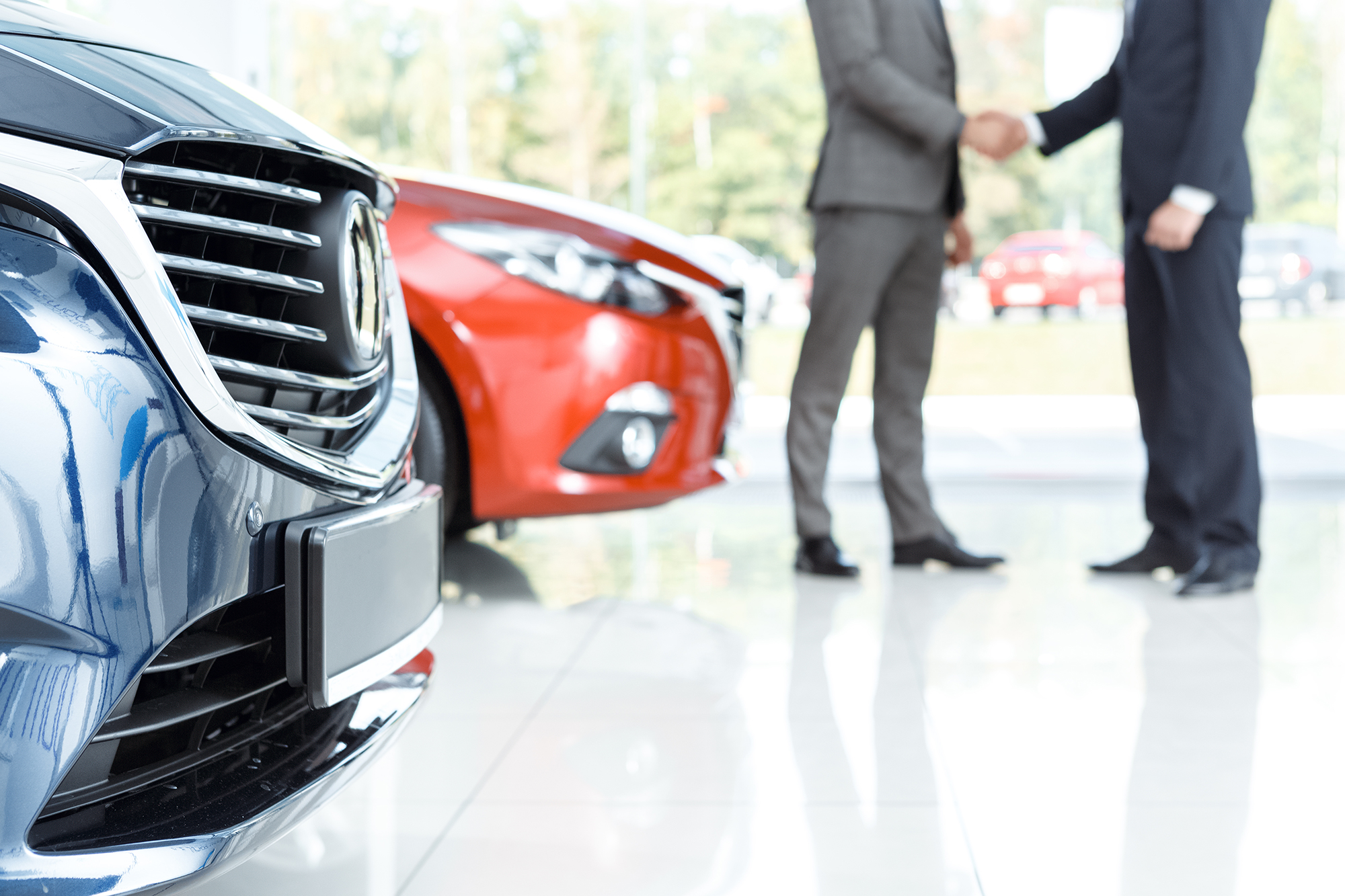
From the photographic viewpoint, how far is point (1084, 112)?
3.09 metres

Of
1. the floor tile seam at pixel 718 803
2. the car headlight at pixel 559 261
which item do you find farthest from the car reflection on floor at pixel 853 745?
the car headlight at pixel 559 261

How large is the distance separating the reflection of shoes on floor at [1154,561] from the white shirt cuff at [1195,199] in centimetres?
81

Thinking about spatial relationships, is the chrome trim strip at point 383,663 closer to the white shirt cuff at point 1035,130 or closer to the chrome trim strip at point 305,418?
the chrome trim strip at point 305,418

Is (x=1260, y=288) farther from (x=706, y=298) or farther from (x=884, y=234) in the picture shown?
(x=706, y=298)

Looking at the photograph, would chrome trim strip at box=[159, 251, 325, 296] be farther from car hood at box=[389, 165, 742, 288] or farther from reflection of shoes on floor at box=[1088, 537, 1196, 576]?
reflection of shoes on floor at box=[1088, 537, 1196, 576]

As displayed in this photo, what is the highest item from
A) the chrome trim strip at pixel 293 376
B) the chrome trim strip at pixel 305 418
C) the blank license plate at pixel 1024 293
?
the blank license plate at pixel 1024 293

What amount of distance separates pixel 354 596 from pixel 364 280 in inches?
12.3

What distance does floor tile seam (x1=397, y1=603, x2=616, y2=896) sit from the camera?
1.38 meters

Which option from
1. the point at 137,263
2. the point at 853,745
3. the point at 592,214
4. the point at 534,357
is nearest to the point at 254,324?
the point at 137,263

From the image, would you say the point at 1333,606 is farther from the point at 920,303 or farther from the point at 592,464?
the point at 592,464

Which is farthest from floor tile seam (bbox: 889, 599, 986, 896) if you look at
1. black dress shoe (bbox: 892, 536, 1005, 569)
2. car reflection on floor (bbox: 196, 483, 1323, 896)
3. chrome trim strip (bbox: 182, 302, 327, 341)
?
chrome trim strip (bbox: 182, 302, 327, 341)

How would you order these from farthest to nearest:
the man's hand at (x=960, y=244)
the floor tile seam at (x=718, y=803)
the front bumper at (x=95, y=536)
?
the man's hand at (x=960, y=244), the floor tile seam at (x=718, y=803), the front bumper at (x=95, y=536)

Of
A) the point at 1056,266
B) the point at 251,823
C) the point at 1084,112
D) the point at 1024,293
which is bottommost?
the point at 251,823

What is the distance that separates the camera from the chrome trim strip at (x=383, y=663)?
38.6 inches
